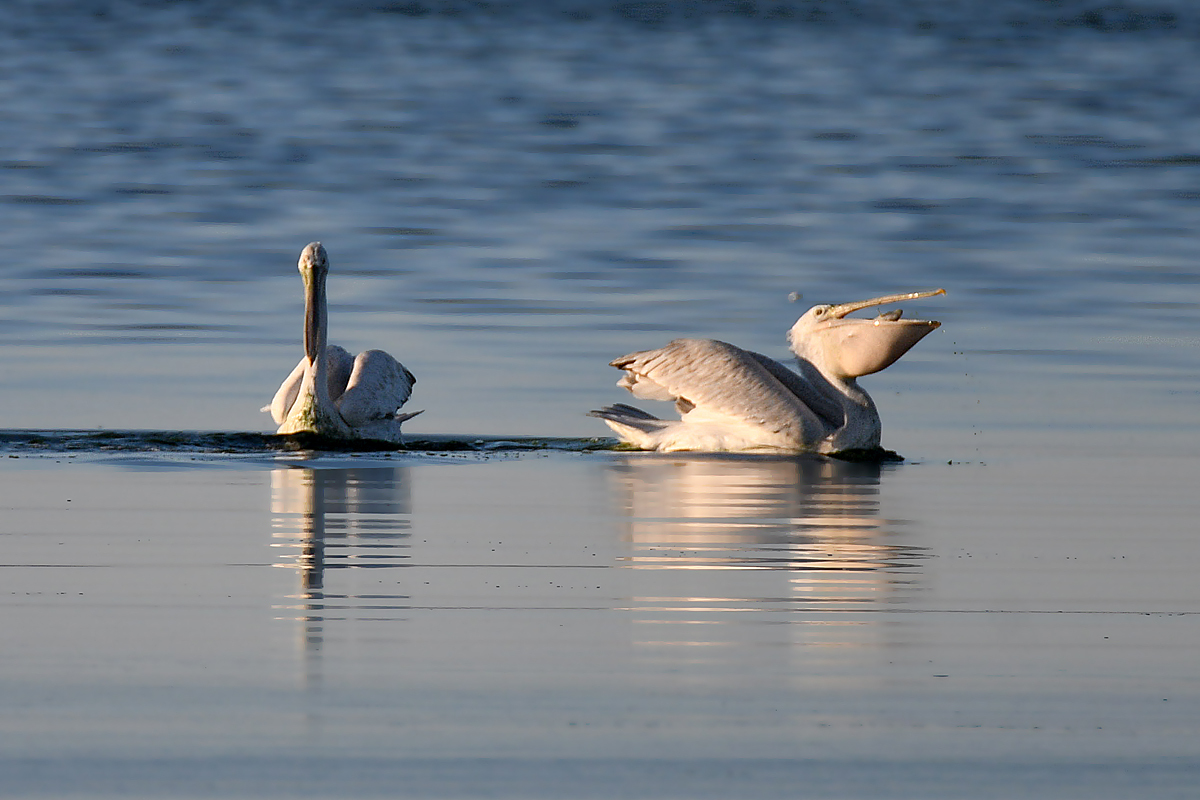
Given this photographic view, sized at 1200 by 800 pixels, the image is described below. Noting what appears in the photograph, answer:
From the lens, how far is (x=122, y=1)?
4325cm

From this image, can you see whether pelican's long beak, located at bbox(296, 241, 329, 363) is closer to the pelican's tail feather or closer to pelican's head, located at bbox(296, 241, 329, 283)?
pelican's head, located at bbox(296, 241, 329, 283)

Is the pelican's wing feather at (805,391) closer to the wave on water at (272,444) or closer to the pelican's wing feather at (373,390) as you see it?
the wave on water at (272,444)

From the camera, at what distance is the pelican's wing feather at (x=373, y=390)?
10.1m

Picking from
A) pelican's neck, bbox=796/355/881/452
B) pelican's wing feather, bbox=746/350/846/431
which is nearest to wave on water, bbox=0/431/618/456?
pelican's wing feather, bbox=746/350/846/431

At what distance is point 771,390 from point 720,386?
25 centimetres

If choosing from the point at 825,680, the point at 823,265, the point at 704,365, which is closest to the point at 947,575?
the point at 825,680

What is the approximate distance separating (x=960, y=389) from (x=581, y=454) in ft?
9.03

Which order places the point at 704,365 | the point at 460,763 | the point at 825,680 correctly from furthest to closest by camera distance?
the point at 704,365
the point at 825,680
the point at 460,763

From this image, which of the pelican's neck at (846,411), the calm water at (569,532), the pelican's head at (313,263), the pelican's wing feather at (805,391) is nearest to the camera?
the calm water at (569,532)

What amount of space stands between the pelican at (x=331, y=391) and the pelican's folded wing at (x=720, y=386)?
1172mm

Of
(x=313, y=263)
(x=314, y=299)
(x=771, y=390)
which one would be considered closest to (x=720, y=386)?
(x=771, y=390)

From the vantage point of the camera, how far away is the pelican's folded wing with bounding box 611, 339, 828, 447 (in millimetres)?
9969

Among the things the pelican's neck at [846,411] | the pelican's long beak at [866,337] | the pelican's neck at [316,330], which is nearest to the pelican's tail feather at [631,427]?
the pelican's neck at [846,411]

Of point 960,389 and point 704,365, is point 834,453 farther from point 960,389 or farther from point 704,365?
point 960,389
